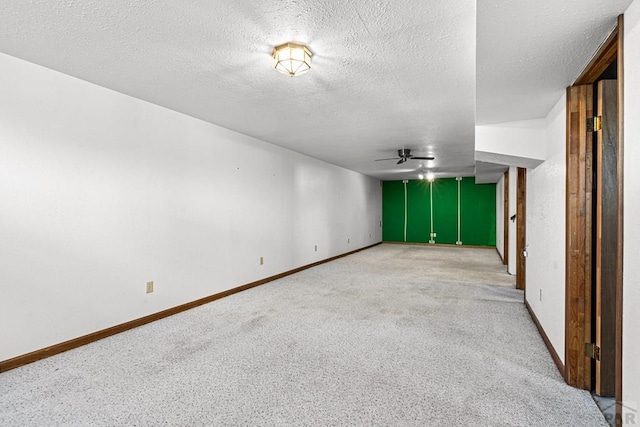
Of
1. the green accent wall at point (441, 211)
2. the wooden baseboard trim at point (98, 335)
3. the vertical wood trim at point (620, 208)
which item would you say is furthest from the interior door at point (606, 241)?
the green accent wall at point (441, 211)

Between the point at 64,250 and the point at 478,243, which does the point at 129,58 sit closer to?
the point at 64,250

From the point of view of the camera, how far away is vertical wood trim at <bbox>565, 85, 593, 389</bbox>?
2.06 metres

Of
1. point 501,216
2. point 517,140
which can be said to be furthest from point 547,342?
point 501,216

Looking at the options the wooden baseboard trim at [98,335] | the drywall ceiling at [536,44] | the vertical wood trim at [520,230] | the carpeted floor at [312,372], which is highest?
the drywall ceiling at [536,44]

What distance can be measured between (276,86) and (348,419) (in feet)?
8.53

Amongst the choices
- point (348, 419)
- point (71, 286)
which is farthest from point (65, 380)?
point (348, 419)

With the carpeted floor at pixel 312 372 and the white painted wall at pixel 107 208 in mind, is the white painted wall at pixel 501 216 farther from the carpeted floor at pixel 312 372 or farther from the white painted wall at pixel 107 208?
the white painted wall at pixel 107 208

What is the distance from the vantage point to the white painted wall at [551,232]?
2.31 m

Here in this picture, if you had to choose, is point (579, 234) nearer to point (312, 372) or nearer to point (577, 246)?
point (577, 246)

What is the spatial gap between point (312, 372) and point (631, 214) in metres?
2.00

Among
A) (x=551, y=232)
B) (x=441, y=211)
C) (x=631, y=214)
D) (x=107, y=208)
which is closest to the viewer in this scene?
(x=631, y=214)

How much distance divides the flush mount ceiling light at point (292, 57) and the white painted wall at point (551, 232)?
187 cm

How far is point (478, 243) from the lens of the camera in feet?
31.6

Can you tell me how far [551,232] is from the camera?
2588 mm
